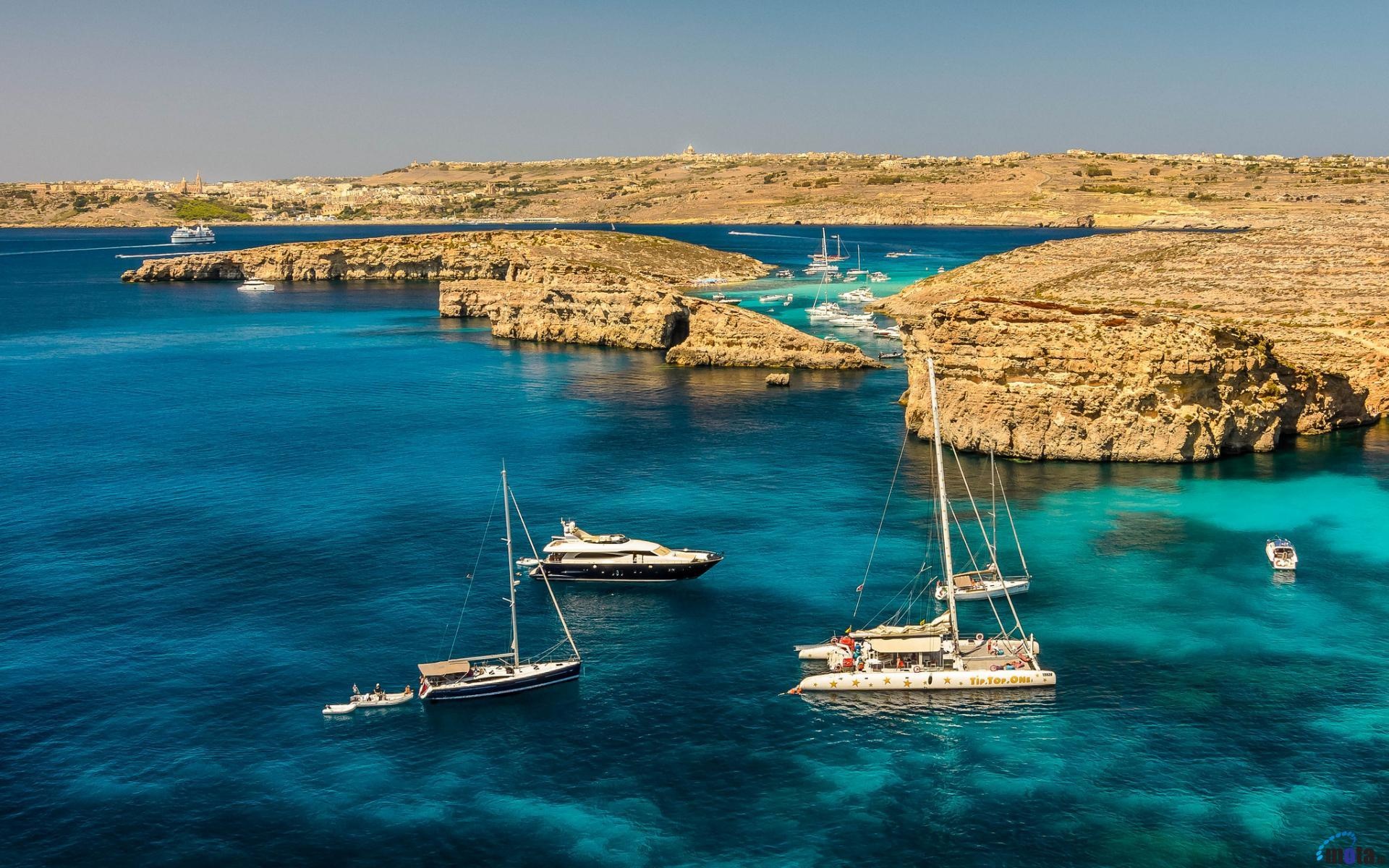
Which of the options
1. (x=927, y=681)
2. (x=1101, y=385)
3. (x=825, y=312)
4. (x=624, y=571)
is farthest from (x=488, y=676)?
(x=825, y=312)

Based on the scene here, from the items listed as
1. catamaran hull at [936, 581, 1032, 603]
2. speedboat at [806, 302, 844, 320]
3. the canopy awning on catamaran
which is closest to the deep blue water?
catamaran hull at [936, 581, 1032, 603]

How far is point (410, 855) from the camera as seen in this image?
133 ft

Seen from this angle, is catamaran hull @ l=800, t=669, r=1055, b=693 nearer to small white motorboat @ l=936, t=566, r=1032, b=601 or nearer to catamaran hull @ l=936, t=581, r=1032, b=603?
small white motorboat @ l=936, t=566, r=1032, b=601

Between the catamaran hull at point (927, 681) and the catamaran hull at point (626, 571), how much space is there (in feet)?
46.1

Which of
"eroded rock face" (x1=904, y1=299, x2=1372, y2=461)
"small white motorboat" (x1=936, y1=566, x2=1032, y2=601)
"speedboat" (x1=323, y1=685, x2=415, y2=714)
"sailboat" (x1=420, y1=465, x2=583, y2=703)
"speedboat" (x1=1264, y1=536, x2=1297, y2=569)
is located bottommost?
"speedboat" (x1=323, y1=685, x2=415, y2=714)

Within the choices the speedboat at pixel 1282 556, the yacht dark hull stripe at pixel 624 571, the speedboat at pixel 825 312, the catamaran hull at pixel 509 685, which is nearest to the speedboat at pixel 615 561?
the yacht dark hull stripe at pixel 624 571

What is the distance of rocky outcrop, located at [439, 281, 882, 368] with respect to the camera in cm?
13950

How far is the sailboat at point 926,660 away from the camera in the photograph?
173ft

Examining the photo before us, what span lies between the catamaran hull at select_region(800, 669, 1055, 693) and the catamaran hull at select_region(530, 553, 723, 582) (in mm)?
14051

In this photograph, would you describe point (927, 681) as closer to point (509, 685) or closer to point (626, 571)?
point (509, 685)

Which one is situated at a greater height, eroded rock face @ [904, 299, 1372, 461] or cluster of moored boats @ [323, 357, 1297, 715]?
eroded rock face @ [904, 299, 1372, 461]

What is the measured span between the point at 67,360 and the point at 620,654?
125 metres

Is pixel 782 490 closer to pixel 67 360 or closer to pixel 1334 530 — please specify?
pixel 1334 530

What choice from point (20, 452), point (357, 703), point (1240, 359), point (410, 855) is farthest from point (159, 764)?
point (1240, 359)
